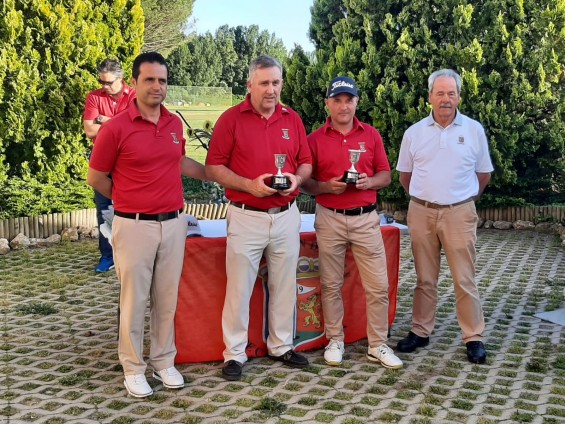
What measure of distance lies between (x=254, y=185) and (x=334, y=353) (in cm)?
135

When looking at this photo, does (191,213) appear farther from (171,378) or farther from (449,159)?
(449,159)

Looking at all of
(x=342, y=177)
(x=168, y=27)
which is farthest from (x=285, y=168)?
(x=168, y=27)

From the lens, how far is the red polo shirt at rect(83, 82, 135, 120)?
6.66m

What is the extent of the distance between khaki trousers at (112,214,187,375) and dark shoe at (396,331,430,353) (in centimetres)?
163

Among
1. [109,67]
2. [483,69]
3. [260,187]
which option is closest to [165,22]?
[483,69]

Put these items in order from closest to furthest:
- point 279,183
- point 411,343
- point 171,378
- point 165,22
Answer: point 279,183 → point 171,378 → point 411,343 → point 165,22

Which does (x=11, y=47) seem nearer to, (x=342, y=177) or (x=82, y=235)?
(x=82, y=235)

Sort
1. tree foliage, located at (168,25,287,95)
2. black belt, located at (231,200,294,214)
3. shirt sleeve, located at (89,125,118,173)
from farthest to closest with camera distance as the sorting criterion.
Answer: tree foliage, located at (168,25,287,95)
black belt, located at (231,200,294,214)
shirt sleeve, located at (89,125,118,173)

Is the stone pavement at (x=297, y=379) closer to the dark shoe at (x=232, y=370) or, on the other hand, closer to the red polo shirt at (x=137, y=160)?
the dark shoe at (x=232, y=370)

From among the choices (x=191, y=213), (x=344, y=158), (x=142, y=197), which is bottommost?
(x=191, y=213)

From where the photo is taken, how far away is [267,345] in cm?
470

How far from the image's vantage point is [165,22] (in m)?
23.2

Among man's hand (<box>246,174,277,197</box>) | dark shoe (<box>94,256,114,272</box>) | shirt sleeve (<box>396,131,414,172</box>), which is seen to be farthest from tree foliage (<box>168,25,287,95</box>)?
man's hand (<box>246,174,277,197</box>)

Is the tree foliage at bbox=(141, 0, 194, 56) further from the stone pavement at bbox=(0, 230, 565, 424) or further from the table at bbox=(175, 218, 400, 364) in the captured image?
the table at bbox=(175, 218, 400, 364)
